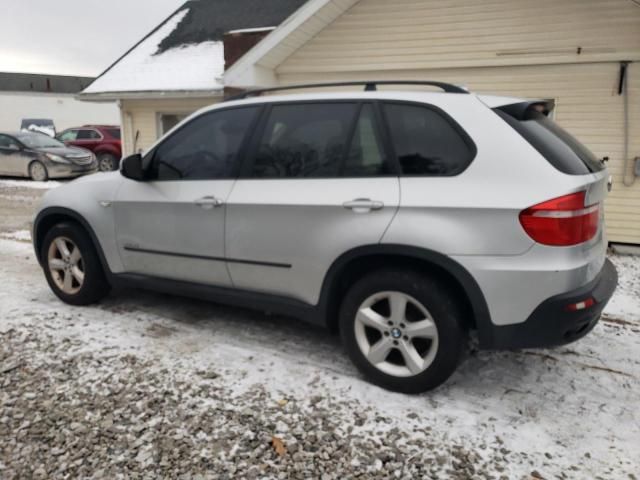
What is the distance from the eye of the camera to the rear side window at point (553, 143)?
289 centimetres

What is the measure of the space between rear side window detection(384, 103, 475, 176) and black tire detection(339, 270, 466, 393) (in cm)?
64

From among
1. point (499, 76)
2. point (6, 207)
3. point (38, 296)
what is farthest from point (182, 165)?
point (6, 207)

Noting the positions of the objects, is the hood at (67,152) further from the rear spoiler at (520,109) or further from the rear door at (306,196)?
the rear spoiler at (520,109)

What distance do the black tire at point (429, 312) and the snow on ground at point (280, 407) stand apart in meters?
0.12

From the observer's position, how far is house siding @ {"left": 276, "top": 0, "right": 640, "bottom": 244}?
7.28 metres

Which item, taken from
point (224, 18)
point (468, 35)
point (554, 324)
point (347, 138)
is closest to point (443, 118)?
point (347, 138)

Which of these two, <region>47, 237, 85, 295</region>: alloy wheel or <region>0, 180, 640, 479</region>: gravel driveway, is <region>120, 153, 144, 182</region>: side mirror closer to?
<region>47, 237, 85, 295</region>: alloy wheel

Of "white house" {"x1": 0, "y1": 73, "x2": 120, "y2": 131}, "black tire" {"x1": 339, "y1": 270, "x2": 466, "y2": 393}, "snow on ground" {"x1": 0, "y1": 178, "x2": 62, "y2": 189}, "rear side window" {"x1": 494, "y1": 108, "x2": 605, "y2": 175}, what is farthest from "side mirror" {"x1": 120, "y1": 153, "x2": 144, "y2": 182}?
"white house" {"x1": 0, "y1": 73, "x2": 120, "y2": 131}

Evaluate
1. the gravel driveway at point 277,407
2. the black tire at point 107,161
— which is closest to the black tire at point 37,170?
the black tire at point 107,161

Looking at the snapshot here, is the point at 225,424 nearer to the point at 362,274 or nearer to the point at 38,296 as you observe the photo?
the point at 362,274

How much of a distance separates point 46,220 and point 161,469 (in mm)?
2996

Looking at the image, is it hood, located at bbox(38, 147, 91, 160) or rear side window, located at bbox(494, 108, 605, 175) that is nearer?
rear side window, located at bbox(494, 108, 605, 175)

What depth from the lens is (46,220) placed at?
185 inches

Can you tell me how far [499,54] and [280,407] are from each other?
22.0ft
